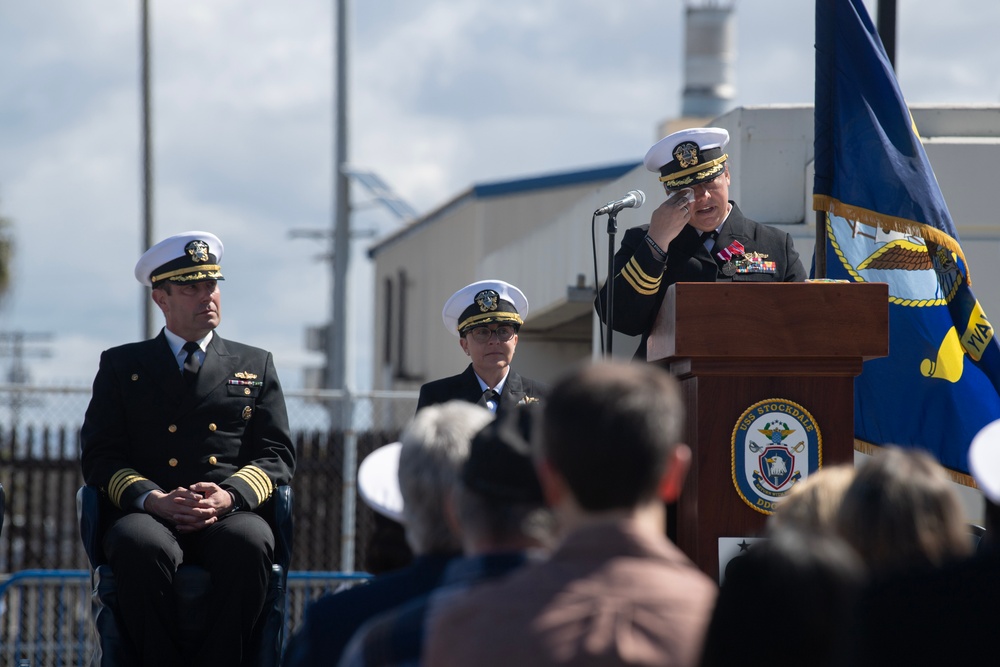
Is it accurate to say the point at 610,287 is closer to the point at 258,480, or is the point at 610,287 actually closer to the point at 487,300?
the point at 487,300

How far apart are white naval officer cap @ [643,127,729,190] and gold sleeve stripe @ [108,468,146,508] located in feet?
7.12

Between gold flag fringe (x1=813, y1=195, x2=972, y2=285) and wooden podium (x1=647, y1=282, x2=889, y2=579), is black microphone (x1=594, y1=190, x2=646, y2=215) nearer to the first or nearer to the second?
wooden podium (x1=647, y1=282, x2=889, y2=579)

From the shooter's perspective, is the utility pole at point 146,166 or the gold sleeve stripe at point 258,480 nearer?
the gold sleeve stripe at point 258,480

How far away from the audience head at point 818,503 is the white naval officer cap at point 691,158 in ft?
7.52

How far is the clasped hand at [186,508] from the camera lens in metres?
4.71

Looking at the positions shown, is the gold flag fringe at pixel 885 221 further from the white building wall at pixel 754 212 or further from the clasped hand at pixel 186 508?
the clasped hand at pixel 186 508

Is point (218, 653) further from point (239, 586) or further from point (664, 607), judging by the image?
point (664, 607)

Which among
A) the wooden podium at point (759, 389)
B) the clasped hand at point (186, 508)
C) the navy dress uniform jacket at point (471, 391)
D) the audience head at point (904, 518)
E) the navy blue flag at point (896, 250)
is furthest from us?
the navy blue flag at point (896, 250)

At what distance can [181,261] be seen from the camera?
5133 millimetres

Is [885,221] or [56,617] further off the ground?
[885,221]

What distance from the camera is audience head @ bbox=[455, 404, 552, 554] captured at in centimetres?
238

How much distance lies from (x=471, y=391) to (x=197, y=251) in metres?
1.18

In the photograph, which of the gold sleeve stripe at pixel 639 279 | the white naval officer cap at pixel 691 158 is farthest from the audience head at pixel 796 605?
the white naval officer cap at pixel 691 158

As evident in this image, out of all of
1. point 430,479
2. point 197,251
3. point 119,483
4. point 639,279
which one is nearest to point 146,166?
point 197,251
